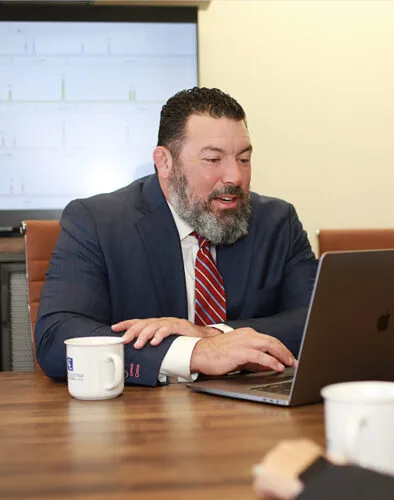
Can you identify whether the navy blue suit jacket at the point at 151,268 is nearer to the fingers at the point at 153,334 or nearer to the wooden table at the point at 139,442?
the fingers at the point at 153,334

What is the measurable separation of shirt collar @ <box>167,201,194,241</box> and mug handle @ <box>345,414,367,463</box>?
127 centimetres

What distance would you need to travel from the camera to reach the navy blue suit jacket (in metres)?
1.70

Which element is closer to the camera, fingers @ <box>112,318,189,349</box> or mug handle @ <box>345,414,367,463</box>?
mug handle @ <box>345,414,367,463</box>

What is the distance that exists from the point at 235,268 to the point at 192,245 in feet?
0.45

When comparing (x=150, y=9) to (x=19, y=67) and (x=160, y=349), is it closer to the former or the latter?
(x=19, y=67)

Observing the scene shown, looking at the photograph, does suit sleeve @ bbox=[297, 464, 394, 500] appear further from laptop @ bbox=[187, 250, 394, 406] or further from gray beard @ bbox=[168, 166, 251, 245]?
gray beard @ bbox=[168, 166, 251, 245]

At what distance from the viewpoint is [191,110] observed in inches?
78.0

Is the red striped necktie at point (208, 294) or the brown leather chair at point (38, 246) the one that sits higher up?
the brown leather chair at point (38, 246)

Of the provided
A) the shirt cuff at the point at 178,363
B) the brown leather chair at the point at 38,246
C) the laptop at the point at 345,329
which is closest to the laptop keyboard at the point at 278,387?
the laptop at the point at 345,329

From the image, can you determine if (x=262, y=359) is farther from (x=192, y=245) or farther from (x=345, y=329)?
(x=192, y=245)

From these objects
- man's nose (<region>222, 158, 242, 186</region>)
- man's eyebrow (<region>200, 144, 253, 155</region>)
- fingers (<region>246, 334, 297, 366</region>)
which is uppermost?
man's eyebrow (<region>200, 144, 253, 155</region>)

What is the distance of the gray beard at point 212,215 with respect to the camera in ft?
6.30

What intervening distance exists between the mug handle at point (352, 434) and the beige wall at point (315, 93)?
2.36 metres

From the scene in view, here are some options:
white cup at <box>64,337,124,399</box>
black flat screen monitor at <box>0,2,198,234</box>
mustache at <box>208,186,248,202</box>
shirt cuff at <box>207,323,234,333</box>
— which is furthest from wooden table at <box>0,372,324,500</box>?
black flat screen monitor at <box>0,2,198,234</box>
